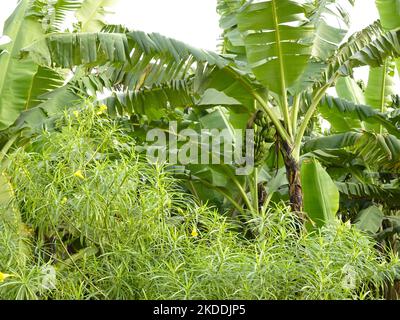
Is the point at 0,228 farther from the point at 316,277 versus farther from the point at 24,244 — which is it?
the point at 316,277

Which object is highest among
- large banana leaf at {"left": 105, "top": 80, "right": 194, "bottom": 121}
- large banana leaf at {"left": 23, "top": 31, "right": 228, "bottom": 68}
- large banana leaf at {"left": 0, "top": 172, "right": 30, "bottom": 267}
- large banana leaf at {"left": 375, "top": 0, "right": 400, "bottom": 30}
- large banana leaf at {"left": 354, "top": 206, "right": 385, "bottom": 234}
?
large banana leaf at {"left": 375, "top": 0, "right": 400, "bottom": 30}

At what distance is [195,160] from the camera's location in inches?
258

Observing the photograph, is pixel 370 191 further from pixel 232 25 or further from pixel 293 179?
pixel 232 25

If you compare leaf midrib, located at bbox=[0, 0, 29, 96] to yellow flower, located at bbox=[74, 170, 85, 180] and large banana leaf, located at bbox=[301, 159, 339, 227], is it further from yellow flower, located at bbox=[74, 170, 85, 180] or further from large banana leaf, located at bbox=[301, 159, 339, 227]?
large banana leaf, located at bbox=[301, 159, 339, 227]

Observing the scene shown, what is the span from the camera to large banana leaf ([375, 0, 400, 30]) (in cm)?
652

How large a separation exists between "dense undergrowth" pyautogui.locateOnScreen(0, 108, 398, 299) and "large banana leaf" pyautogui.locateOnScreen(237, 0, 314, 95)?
1758 mm

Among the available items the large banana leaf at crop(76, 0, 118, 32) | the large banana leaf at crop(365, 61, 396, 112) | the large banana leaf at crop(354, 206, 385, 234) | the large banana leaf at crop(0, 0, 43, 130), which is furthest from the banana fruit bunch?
the large banana leaf at crop(365, 61, 396, 112)

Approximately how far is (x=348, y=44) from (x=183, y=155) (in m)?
1.94

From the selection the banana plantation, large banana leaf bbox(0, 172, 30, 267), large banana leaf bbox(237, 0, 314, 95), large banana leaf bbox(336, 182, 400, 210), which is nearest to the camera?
the banana plantation

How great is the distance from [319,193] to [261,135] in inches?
32.1

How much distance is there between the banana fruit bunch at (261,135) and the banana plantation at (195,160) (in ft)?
0.07

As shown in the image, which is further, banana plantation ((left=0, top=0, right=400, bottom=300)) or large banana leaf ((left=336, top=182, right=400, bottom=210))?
large banana leaf ((left=336, top=182, right=400, bottom=210))

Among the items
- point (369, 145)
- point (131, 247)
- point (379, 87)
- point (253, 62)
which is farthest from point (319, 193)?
point (379, 87)

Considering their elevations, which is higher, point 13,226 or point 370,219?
point 13,226
